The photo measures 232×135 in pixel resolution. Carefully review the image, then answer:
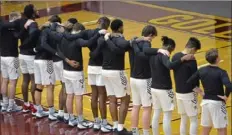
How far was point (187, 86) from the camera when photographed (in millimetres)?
13055

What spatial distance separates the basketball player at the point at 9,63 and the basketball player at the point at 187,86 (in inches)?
181

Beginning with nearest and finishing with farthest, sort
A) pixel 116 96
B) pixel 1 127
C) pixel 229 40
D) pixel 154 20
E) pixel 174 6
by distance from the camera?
pixel 116 96 < pixel 1 127 < pixel 229 40 < pixel 154 20 < pixel 174 6

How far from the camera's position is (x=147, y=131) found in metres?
13.9

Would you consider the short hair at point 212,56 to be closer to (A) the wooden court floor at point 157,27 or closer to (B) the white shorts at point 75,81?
(A) the wooden court floor at point 157,27

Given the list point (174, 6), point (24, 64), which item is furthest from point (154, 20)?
point (24, 64)

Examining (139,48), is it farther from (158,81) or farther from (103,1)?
(103,1)

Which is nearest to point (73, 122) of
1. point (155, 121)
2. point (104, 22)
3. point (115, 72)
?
point (115, 72)

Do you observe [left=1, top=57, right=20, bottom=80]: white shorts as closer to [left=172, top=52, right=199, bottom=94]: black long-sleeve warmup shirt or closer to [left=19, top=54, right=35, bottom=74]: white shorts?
[left=19, top=54, right=35, bottom=74]: white shorts

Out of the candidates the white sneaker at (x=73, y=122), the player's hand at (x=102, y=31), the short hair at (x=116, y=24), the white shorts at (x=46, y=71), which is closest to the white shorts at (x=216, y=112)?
the short hair at (x=116, y=24)

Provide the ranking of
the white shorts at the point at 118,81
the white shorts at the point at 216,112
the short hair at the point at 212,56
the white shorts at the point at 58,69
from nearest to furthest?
the short hair at the point at 212,56
the white shorts at the point at 216,112
the white shorts at the point at 118,81
the white shorts at the point at 58,69

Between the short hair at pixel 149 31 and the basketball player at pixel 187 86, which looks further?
the short hair at pixel 149 31

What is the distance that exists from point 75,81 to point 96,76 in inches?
19.8

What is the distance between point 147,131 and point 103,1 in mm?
14513

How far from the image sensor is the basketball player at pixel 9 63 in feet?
53.4
